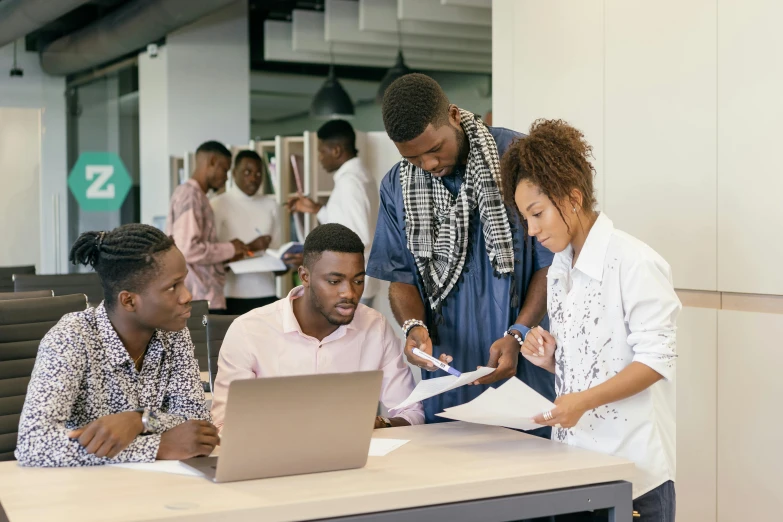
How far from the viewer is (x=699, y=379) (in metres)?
3.13

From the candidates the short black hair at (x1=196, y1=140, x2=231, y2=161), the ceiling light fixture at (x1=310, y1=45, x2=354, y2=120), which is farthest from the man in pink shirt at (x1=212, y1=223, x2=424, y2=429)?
the ceiling light fixture at (x1=310, y1=45, x2=354, y2=120)

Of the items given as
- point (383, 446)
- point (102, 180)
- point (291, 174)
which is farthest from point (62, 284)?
point (102, 180)

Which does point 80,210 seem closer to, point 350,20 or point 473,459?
point 350,20

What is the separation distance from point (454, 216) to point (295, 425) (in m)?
1.04

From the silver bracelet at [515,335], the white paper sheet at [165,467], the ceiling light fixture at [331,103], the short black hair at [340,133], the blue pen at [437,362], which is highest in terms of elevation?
the ceiling light fixture at [331,103]

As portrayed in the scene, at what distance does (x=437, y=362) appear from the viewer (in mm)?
2191

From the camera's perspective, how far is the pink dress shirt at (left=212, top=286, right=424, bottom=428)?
245 cm

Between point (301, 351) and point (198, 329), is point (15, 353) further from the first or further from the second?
point (198, 329)

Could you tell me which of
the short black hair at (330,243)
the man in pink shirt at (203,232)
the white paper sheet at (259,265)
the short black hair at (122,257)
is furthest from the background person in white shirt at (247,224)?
the short black hair at (122,257)

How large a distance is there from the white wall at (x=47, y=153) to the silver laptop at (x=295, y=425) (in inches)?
363

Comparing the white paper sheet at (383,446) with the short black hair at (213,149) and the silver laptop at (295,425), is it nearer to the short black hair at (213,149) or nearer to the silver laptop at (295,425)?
the silver laptop at (295,425)

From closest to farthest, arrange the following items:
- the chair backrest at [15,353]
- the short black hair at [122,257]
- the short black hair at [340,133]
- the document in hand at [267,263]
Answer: the short black hair at [122,257]
the chair backrest at [15,353]
the document in hand at [267,263]
the short black hair at [340,133]

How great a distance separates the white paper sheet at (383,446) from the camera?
1935 mm

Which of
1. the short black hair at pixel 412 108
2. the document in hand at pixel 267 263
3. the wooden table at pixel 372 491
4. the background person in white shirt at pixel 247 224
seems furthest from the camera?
the background person in white shirt at pixel 247 224
